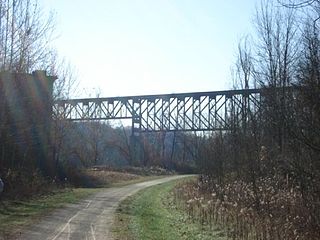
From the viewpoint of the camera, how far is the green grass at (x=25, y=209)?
615 inches

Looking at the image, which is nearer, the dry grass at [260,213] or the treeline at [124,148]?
the dry grass at [260,213]

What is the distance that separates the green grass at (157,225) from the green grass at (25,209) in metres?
2.90

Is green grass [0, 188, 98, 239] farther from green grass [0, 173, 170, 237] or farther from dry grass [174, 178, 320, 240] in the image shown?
dry grass [174, 178, 320, 240]

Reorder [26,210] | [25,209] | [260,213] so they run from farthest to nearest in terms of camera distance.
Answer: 1. [25,209]
2. [26,210]
3. [260,213]

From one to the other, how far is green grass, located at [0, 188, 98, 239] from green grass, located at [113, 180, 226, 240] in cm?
290

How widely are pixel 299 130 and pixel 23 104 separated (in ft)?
73.6

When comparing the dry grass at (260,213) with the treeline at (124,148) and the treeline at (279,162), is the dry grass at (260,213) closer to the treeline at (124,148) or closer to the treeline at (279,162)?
the treeline at (279,162)

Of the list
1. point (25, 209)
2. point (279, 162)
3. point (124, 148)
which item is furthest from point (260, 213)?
point (124, 148)

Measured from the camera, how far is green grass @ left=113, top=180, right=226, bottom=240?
1395 centimetres

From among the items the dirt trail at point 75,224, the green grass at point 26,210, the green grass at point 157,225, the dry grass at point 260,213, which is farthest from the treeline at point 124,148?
the dry grass at point 260,213

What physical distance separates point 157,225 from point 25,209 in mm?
6586

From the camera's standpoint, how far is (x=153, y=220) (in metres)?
17.7

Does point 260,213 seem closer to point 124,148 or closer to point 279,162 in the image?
point 279,162

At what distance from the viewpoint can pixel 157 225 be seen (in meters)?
16.3
